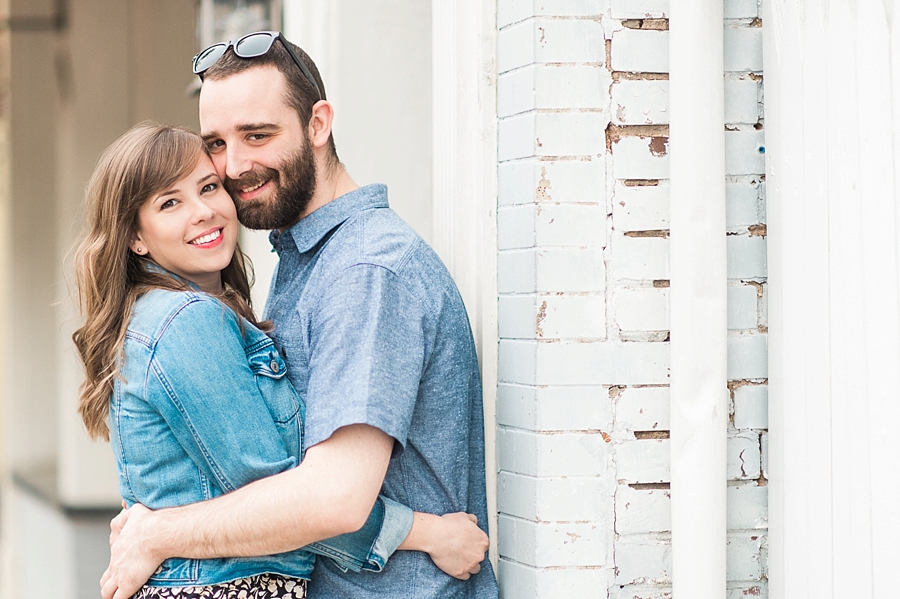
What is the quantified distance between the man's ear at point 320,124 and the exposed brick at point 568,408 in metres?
0.75

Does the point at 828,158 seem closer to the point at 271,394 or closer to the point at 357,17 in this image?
the point at 271,394

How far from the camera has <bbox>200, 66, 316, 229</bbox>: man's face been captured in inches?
87.0

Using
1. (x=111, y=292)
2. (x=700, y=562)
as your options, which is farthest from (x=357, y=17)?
(x=700, y=562)

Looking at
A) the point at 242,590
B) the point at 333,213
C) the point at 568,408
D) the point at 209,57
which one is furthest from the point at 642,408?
the point at 209,57

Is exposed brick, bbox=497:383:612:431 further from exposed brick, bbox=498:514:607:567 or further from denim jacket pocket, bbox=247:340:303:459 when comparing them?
denim jacket pocket, bbox=247:340:303:459

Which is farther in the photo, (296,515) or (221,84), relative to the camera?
(221,84)

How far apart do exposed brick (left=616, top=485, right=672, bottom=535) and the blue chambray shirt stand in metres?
0.31

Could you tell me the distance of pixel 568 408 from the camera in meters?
2.04

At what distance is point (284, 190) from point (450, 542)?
86cm

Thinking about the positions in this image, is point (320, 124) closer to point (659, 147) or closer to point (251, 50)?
point (251, 50)

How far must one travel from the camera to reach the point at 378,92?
3055 millimetres

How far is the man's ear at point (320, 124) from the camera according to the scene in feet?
7.46

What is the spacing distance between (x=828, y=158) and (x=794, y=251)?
203 mm

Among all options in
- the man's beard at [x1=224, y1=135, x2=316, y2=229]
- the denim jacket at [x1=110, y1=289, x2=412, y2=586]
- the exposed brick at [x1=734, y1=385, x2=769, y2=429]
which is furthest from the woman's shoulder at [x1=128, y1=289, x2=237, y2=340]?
the exposed brick at [x1=734, y1=385, x2=769, y2=429]
